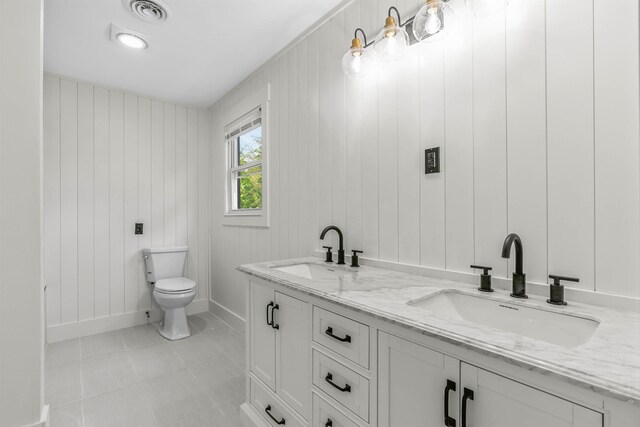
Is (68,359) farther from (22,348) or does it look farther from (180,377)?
(22,348)

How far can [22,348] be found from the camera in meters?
1.44

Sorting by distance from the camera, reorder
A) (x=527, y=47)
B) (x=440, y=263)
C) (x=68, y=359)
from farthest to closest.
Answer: (x=68, y=359), (x=440, y=263), (x=527, y=47)

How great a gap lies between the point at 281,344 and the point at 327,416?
1.22 ft

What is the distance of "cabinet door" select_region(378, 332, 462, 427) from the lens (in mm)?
808

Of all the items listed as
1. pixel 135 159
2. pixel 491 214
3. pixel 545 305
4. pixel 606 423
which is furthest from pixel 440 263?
pixel 135 159

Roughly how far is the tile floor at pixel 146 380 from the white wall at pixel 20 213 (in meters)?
0.44

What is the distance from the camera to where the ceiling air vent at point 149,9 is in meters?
1.86

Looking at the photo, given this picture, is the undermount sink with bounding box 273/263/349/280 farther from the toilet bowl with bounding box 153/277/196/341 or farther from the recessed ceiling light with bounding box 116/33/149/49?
the recessed ceiling light with bounding box 116/33/149/49

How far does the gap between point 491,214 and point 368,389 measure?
81cm

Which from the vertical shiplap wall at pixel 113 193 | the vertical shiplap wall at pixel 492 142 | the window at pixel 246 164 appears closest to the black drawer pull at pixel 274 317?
the vertical shiplap wall at pixel 492 142

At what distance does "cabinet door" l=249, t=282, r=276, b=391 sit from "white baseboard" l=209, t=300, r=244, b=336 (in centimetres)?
138

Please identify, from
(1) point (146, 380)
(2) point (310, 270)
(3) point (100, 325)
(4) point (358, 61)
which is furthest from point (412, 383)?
(3) point (100, 325)

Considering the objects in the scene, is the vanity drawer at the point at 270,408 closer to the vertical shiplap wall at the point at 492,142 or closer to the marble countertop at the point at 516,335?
the marble countertop at the point at 516,335

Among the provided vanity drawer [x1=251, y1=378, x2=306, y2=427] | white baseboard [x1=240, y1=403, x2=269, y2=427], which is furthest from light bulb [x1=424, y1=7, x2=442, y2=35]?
white baseboard [x1=240, y1=403, x2=269, y2=427]
